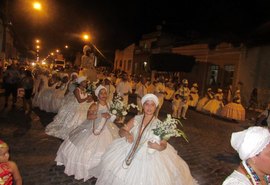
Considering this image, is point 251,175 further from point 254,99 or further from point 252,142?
point 254,99

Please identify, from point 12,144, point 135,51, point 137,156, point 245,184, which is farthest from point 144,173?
point 135,51

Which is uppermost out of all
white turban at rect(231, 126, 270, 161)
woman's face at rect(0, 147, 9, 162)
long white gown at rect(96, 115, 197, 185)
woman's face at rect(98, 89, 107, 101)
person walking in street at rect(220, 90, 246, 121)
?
white turban at rect(231, 126, 270, 161)

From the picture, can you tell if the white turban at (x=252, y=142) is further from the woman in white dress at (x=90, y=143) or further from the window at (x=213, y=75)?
the window at (x=213, y=75)

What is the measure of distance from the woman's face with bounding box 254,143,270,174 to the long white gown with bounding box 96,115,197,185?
8.05ft

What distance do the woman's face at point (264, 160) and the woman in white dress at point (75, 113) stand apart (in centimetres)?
700

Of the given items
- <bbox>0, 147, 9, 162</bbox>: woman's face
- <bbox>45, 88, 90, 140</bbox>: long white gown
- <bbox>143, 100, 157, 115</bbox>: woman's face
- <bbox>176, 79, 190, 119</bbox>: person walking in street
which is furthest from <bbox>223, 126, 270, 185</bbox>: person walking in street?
<bbox>176, 79, 190, 119</bbox>: person walking in street

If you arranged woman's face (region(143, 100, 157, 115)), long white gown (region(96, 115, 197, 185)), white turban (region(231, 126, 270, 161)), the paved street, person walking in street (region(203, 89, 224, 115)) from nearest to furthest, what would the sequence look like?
1. white turban (region(231, 126, 270, 161))
2. long white gown (region(96, 115, 197, 185))
3. woman's face (region(143, 100, 157, 115))
4. the paved street
5. person walking in street (region(203, 89, 224, 115))

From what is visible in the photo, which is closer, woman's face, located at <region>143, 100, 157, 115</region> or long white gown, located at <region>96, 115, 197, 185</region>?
long white gown, located at <region>96, 115, 197, 185</region>

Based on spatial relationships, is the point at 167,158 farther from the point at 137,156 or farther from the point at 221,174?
the point at 221,174

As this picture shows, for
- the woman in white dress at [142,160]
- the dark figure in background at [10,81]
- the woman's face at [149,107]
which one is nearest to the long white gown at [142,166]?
the woman in white dress at [142,160]

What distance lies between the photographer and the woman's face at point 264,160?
244 cm

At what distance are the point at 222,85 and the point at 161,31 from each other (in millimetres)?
19025

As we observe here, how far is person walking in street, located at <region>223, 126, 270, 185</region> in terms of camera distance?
2.44 metres

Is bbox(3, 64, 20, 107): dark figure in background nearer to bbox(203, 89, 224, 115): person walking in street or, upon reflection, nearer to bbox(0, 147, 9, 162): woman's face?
bbox(0, 147, 9, 162): woman's face
